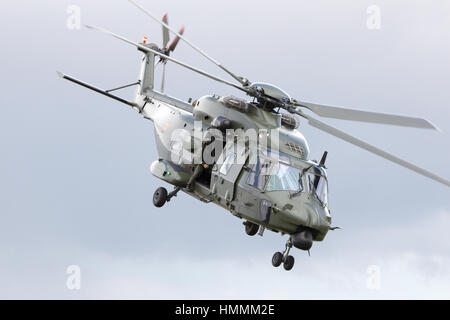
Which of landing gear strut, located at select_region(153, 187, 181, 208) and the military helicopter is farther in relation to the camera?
landing gear strut, located at select_region(153, 187, 181, 208)

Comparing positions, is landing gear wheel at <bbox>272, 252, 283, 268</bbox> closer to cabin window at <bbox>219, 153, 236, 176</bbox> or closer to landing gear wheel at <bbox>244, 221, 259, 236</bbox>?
landing gear wheel at <bbox>244, 221, 259, 236</bbox>

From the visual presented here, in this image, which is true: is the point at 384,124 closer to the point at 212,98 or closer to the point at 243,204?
the point at 243,204

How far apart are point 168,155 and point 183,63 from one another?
5026mm

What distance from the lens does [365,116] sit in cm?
1844

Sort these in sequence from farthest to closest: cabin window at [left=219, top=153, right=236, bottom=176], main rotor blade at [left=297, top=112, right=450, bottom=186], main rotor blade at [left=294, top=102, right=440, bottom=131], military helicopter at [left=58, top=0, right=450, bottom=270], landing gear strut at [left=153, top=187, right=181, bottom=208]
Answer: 1. landing gear strut at [left=153, top=187, right=181, bottom=208]
2. cabin window at [left=219, top=153, right=236, bottom=176]
3. military helicopter at [left=58, top=0, right=450, bottom=270]
4. main rotor blade at [left=297, top=112, right=450, bottom=186]
5. main rotor blade at [left=294, top=102, right=440, bottom=131]

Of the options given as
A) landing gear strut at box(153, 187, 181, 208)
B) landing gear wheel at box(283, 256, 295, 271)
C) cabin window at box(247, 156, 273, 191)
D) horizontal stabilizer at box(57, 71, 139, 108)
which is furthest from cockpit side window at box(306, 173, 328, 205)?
horizontal stabilizer at box(57, 71, 139, 108)

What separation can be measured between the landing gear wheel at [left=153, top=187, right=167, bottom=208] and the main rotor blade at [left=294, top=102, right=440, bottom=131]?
19.8 ft

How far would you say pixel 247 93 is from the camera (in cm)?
2186

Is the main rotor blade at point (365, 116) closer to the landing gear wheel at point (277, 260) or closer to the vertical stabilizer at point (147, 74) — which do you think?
the landing gear wheel at point (277, 260)

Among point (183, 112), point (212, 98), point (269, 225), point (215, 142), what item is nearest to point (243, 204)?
point (269, 225)

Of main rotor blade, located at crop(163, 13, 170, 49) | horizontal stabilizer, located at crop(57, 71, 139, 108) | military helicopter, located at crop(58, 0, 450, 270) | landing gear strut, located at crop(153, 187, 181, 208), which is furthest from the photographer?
main rotor blade, located at crop(163, 13, 170, 49)

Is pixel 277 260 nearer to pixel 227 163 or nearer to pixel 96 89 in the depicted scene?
pixel 227 163

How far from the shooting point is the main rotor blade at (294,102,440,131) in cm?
1692

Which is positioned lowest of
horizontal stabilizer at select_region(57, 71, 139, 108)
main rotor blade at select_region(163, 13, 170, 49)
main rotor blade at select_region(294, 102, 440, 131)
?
main rotor blade at select_region(294, 102, 440, 131)
